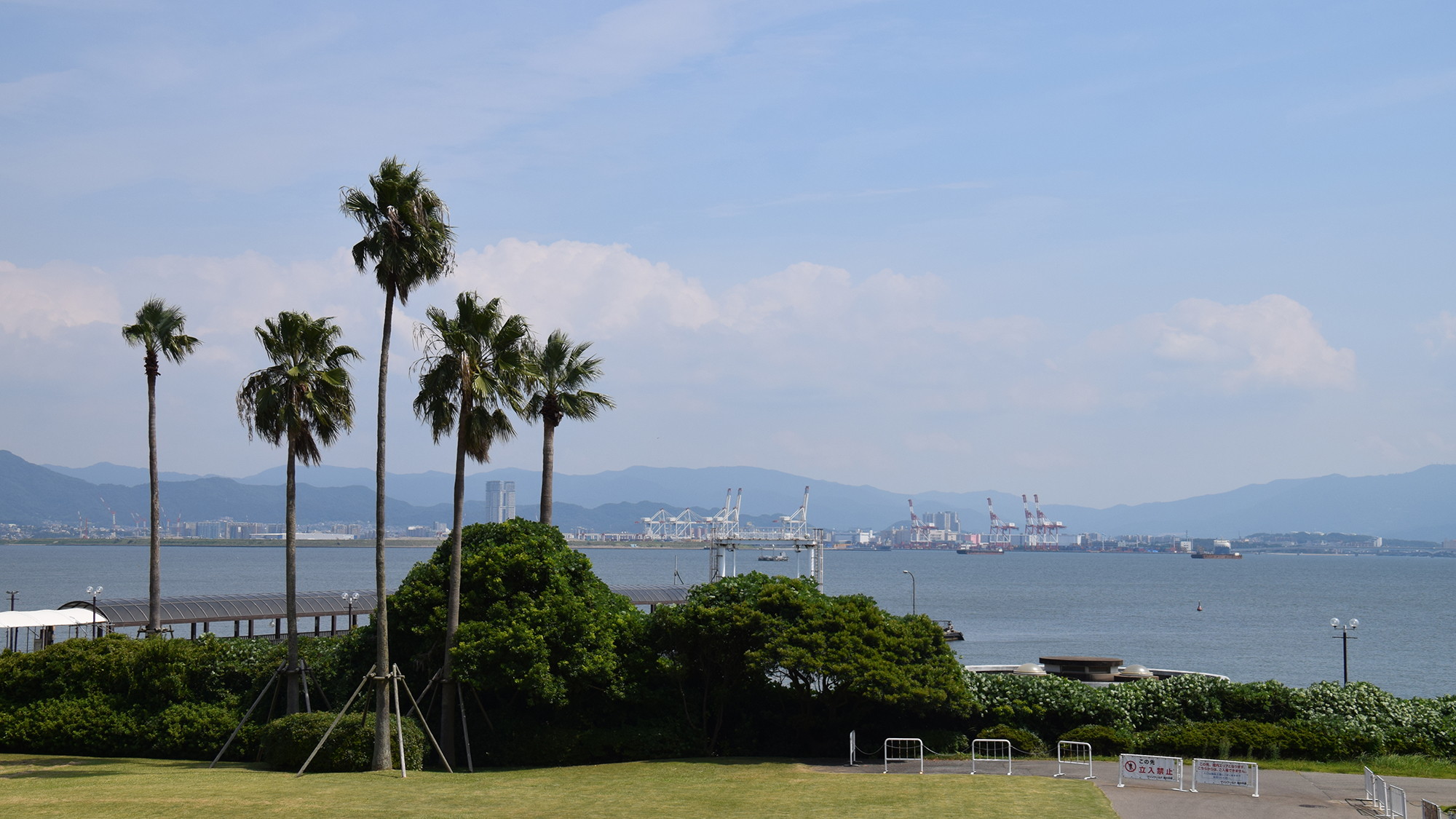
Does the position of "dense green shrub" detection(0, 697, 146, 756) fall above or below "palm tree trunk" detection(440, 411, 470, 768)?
below

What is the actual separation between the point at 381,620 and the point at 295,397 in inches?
261

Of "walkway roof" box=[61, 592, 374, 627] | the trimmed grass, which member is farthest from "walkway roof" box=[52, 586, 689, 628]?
the trimmed grass

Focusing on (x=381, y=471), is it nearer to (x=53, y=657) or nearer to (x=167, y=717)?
(x=167, y=717)

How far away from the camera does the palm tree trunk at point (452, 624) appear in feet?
89.7

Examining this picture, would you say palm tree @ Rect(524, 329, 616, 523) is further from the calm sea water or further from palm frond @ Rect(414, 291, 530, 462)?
the calm sea water

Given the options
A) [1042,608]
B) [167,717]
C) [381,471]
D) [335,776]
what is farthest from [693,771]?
[1042,608]

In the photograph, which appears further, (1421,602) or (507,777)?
(1421,602)

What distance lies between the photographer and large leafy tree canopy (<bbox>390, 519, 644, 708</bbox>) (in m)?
27.2

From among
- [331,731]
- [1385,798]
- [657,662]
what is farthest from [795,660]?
[1385,798]

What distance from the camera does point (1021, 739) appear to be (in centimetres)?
2798

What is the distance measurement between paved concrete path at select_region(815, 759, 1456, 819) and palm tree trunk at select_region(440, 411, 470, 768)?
9396 millimetres

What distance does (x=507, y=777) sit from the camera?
2534 centimetres

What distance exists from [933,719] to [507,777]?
10582 mm

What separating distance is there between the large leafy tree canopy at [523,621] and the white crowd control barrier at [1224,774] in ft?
42.9
